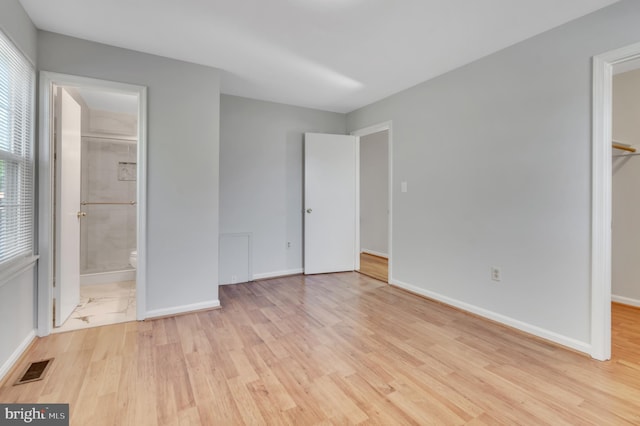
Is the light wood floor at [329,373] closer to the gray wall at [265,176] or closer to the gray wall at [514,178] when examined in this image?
the gray wall at [514,178]

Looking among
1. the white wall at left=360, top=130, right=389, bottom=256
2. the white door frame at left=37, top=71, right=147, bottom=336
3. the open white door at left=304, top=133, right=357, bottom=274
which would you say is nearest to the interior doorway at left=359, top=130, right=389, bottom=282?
the white wall at left=360, top=130, right=389, bottom=256

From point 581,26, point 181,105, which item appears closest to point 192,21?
point 181,105

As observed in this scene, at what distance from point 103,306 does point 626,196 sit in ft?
18.5

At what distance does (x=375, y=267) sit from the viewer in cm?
485

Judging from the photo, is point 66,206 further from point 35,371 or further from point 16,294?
point 35,371

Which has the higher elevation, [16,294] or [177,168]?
[177,168]

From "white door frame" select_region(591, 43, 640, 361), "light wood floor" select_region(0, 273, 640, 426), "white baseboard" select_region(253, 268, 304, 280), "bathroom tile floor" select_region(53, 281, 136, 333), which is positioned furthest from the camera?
"white baseboard" select_region(253, 268, 304, 280)

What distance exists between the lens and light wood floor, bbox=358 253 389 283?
167 inches

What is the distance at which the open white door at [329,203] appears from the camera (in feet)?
14.0

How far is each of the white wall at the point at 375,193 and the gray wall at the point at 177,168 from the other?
3.65 m

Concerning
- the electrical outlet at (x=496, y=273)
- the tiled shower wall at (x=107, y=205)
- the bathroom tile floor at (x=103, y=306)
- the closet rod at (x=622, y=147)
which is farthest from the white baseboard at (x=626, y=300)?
the tiled shower wall at (x=107, y=205)

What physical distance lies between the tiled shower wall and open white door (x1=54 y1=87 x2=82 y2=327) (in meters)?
1.31

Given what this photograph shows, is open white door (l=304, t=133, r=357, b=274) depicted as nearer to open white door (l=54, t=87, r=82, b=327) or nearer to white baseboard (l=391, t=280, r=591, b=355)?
white baseboard (l=391, t=280, r=591, b=355)

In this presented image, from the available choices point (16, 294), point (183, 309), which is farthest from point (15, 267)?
point (183, 309)
